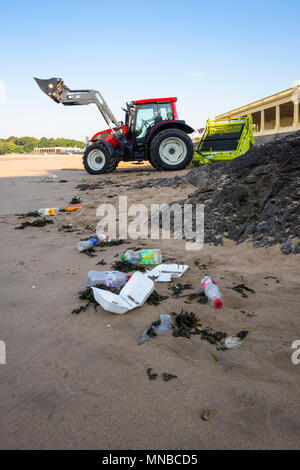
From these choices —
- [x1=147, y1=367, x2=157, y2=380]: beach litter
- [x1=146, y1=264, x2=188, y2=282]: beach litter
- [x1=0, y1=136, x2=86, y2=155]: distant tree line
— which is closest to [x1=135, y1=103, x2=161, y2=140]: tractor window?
[x1=146, y1=264, x2=188, y2=282]: beach litter

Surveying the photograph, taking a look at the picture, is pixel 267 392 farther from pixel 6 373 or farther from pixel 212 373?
pixel 6 373

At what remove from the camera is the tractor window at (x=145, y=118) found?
10812mm

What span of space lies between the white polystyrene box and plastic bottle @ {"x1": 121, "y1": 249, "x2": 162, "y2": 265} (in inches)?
30.7

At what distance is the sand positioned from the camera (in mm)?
1207

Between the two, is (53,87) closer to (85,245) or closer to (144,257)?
(85,245)

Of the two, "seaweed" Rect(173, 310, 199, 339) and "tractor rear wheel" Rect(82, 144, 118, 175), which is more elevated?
"tractor rear wheel" Rect(82, 144, 118, 175)

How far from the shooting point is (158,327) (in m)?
1.92

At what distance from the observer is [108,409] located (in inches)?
52.0

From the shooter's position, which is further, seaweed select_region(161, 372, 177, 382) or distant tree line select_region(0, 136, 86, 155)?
distant tree line select_region(0, 136, 86, 155)

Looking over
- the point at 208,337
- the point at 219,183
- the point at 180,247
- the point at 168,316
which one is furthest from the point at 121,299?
the point at 219,183

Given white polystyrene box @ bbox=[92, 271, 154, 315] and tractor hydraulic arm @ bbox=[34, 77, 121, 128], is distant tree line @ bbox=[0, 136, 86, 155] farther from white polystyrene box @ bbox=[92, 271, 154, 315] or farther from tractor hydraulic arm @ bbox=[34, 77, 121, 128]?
white polystyrene box @ bbox=[92, 271, 154, 315]

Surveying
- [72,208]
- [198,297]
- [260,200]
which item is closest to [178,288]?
[198,297]

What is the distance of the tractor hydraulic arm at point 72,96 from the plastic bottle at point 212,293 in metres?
11.4

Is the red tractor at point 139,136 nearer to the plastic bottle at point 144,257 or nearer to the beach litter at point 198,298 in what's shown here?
the plastic bottle at point 144,257
